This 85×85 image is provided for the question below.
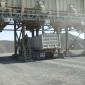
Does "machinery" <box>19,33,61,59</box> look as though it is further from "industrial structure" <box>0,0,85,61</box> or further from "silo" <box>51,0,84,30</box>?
"silo" <box>51,0,84,30</box>

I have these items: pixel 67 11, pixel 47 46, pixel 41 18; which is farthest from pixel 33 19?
pixel 67 11

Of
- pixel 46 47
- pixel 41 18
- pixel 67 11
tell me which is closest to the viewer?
Answer: pixel 46 47

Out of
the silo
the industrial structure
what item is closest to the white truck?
the industrial structure

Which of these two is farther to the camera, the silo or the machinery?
the silo

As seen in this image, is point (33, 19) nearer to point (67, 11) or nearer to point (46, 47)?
point (46, 47)

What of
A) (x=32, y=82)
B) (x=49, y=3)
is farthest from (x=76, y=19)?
(x=32, y=82)

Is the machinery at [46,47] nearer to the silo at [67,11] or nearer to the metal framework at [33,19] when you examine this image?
the metal framework at [33,19]

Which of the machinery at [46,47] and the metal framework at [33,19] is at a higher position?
the metal framework at [33,19]

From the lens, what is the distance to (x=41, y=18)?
1585 inches

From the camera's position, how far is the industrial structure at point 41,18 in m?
39.5

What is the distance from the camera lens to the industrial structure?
130ft

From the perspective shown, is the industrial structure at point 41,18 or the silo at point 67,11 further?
the silo at point 67,11

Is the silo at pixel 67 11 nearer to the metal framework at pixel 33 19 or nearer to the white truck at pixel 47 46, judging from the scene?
the metal framework at pixel 33 19

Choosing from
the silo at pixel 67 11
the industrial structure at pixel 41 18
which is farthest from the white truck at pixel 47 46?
the silo at pixel 67 11
